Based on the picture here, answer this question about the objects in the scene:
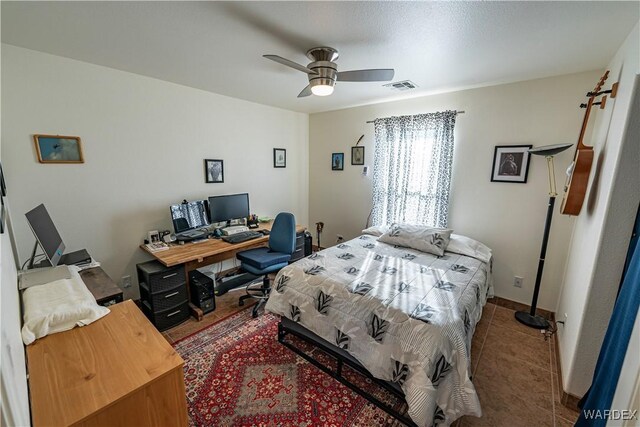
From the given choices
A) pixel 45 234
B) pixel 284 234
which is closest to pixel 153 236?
pixel 45 234

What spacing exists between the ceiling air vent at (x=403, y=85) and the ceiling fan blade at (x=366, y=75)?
3.00ft

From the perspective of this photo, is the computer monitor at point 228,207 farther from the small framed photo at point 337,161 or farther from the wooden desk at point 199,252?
the small framed photo at point 337,161

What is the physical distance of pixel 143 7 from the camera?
1.51m

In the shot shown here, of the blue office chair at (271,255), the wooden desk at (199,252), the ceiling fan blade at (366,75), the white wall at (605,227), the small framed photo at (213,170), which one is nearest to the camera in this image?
the white wall at (605,227)

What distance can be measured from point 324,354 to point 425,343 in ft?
3.30

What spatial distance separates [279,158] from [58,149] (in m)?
2.55

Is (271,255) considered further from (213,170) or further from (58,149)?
(58,149)

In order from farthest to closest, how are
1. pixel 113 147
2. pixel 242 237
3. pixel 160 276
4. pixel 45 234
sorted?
pixel 242 237, pixel 113 147, pixel 160 276, pixel 45 234

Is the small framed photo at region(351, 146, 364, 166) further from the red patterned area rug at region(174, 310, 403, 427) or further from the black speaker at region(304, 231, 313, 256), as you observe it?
the red patterned area rug at region(174, 310, 403, 427)

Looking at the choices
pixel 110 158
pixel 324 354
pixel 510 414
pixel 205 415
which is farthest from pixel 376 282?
pixel 110 158

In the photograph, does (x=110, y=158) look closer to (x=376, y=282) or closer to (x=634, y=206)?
(x=376, y=282)

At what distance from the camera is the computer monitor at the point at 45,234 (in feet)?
5.50

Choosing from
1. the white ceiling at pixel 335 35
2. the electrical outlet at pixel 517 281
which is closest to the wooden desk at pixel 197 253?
the white ceiling at pixel 335 35

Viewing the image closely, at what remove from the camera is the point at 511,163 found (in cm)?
274
